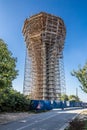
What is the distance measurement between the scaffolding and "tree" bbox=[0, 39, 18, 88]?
69.1 metres

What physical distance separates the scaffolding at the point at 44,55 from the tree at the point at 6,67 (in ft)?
227

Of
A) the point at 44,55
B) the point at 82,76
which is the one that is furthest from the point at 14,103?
the point at 44,55

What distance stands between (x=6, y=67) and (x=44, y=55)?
76.3 metres

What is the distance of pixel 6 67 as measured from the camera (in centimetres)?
2525

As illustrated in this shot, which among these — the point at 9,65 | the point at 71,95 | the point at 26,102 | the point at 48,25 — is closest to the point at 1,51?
the point at 9,65

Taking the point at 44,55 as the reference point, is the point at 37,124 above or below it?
below

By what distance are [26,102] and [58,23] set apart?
6544 centimetres

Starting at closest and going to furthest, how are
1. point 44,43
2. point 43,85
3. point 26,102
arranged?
point 26,102, point 43,85, point 44,43

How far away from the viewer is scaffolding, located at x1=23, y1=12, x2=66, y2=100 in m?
97.8

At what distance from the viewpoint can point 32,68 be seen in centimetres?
10250

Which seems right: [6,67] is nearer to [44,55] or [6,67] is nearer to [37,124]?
[37,124]

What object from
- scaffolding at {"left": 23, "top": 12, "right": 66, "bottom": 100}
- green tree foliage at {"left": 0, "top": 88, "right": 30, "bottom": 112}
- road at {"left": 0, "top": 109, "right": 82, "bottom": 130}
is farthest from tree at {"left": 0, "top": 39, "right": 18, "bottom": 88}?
scaffolding at {"left": 23, "top": 12, "right": 66, "bottom": 100}

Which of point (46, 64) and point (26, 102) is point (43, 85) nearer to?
point (46, 64)

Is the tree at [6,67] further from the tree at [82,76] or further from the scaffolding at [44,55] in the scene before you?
the scaffolding at [44,55]
